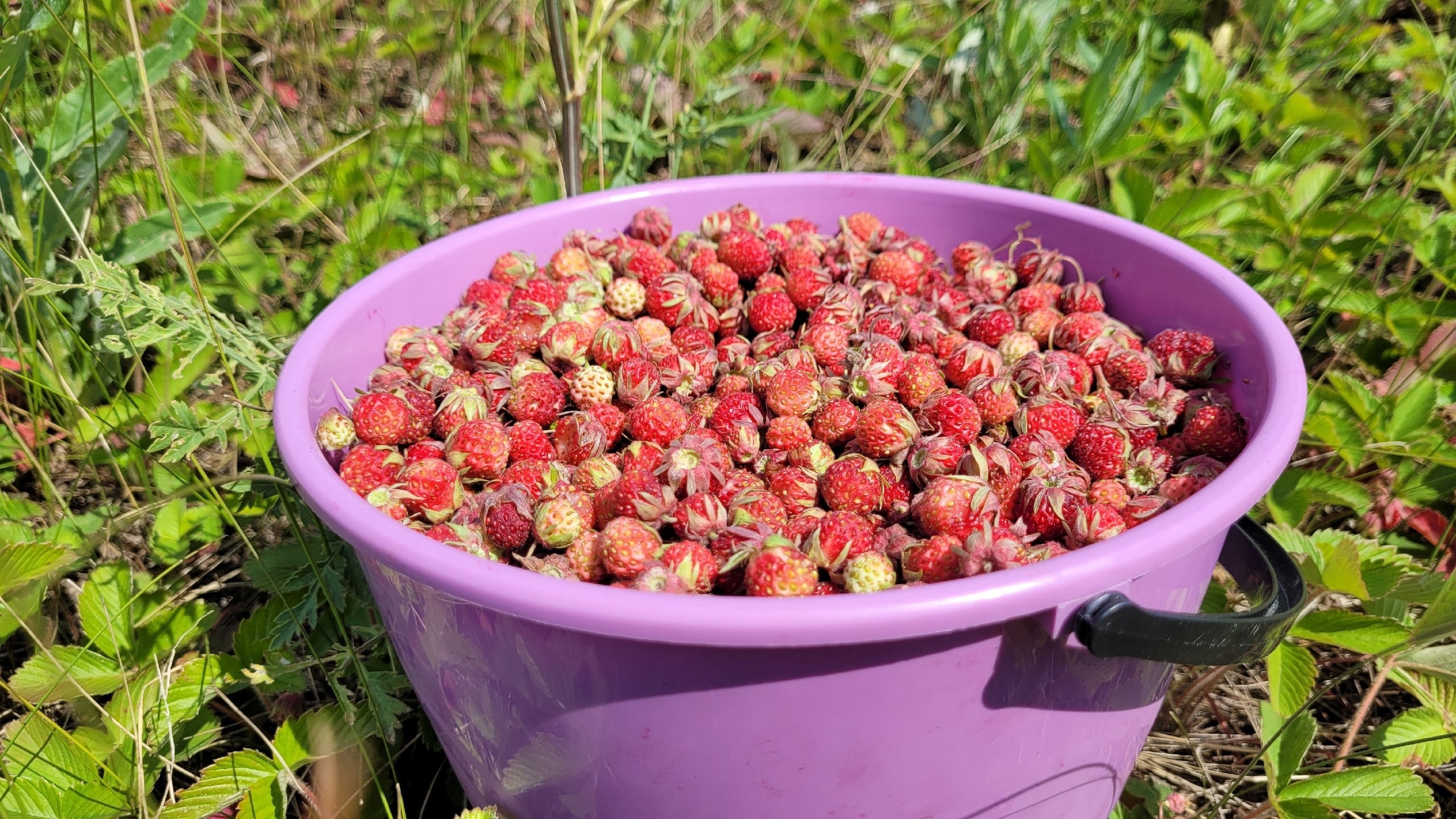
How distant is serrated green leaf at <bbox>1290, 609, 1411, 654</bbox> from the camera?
4.28ft

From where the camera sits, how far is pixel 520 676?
0.95 metres

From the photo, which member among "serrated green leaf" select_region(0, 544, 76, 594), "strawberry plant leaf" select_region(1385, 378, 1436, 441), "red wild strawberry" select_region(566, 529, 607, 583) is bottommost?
"strawberry plant leaf" select_region(1385, 378, 1436, 441)

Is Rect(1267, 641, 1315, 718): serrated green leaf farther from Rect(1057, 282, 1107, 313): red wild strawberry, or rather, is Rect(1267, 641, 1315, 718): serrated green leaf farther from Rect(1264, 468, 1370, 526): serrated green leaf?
Rect(1057, 282, 1107, 313): red wild strawberry

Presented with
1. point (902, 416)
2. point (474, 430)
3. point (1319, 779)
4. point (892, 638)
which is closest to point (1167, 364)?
point (902, 416)

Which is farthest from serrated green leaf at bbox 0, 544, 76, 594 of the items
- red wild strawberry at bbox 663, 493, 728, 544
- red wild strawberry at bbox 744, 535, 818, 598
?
red wild strawberry at bbox 744, 535, 818, 598

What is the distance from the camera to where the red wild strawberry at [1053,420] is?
1.23 metres

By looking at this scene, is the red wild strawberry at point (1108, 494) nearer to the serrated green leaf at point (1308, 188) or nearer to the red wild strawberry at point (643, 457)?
the red wild strawberry at point (643, 457)

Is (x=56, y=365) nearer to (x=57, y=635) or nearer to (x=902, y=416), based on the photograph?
(x=57, y=635)

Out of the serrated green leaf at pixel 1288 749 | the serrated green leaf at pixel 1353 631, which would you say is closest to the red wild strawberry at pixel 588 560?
the serrated green leaf at pixel 1288 749

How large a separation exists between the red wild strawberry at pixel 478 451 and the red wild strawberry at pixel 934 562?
53 cm

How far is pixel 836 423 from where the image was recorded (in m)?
1.25

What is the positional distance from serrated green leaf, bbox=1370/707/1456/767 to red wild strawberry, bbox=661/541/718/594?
1.00 m

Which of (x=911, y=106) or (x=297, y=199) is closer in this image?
(x=297, y=199)

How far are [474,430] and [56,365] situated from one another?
2.81 feet
